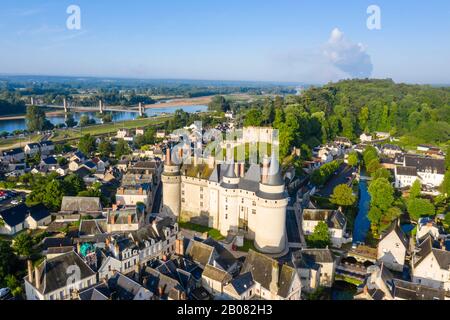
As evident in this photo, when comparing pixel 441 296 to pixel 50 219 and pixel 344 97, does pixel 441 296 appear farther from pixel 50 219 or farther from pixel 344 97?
pixel 344 97

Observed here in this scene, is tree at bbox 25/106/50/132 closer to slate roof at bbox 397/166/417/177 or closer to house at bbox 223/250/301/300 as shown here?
slate roof at bbox 397/166/417/177

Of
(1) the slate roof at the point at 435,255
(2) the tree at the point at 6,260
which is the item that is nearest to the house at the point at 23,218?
(2) the tree at the point at 6,260

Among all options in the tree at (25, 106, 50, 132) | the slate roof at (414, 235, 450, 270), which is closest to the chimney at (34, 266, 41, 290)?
the slate roof at (414, 235, 450, 270)

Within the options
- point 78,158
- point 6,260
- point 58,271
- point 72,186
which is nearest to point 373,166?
point 72,186

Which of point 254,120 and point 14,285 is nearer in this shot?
point 14,285

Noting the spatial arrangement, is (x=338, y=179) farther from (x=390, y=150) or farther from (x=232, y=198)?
(x=232, y=198)

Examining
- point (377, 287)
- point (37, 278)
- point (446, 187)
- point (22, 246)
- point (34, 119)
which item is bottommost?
point (377, 287)

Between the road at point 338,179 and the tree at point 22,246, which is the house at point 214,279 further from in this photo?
the road at point 338,179
